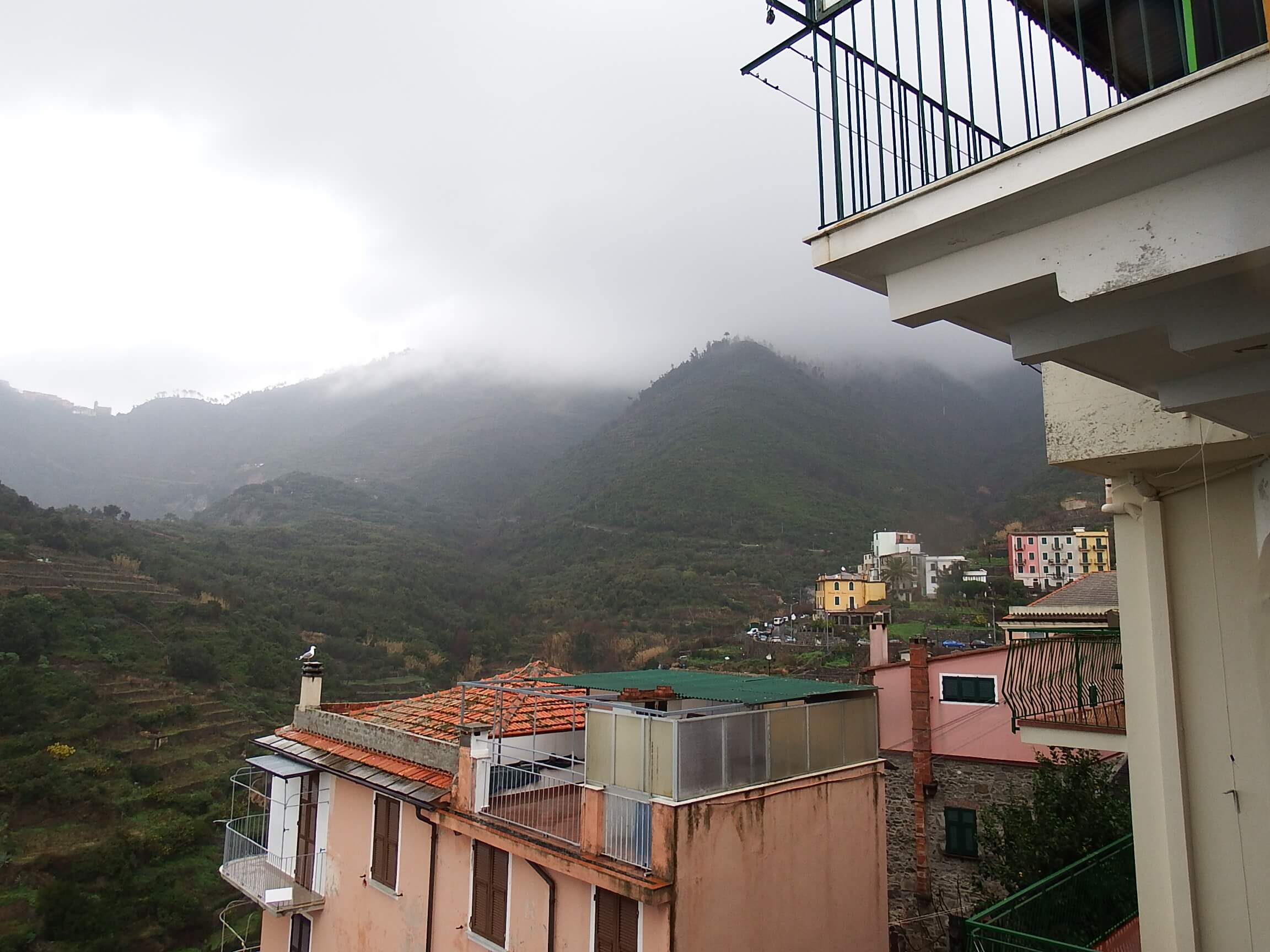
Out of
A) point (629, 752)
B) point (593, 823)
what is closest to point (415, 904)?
point (593, 823)

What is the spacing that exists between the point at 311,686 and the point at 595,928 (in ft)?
32.8

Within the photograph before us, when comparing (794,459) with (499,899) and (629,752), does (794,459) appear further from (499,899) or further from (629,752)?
(629,752)

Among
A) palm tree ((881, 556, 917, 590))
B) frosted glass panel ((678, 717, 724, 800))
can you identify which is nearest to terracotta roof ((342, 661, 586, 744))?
frosted glass panel ((678, 717, 724, 800))

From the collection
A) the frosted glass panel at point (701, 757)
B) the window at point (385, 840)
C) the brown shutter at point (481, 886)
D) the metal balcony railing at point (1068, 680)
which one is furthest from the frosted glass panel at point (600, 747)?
the metal balcony railing at point (1068, 680)

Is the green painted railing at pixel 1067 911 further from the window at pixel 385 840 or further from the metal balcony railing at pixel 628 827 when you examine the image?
the window at pixel 385 840

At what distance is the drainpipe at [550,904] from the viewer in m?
9.58

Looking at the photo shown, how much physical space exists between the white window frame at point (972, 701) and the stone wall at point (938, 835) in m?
1.29

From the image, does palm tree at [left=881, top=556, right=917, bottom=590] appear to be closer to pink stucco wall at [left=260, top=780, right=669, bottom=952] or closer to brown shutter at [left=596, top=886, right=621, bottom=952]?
pink stucco wall at [left=260, top=780, right=669, bottom=952]

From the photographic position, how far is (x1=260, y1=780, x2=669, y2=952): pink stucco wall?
9430 mm

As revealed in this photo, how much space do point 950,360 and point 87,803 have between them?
168 metres

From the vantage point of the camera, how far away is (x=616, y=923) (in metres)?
8.98

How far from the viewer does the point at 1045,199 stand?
2.54 m

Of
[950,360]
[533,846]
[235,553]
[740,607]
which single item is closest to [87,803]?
[533,846]

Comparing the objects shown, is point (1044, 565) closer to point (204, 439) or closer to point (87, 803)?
point (87, 803)
